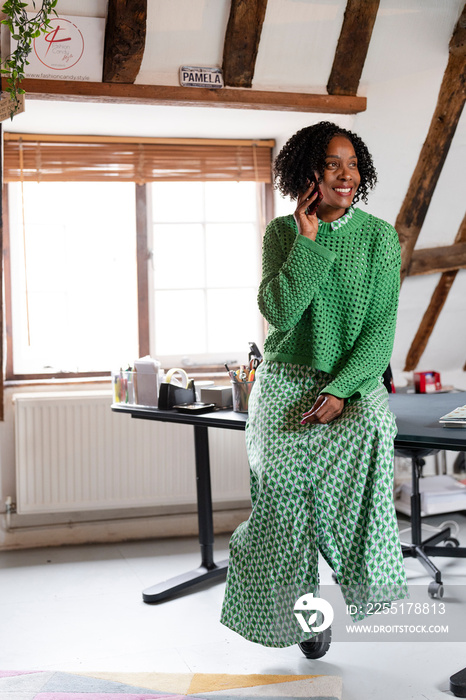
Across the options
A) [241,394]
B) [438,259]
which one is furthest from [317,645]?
[438,259]

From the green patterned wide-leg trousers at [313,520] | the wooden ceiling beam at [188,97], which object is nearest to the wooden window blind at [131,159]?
the wooden ceiling beam at [188,97]

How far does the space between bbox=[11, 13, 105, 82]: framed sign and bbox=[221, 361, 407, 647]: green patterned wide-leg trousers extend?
63.5 inches

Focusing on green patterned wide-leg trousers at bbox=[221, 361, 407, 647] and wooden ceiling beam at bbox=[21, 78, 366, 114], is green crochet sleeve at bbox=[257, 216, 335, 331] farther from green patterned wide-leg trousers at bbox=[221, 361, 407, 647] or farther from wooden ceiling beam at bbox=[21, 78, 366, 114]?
wooden ceiling beam at bbox=[21, 78, 366, 114]

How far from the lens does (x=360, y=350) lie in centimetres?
215

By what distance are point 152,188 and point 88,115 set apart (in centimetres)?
60

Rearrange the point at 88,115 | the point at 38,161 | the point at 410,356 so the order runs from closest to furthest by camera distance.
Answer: the point at 88,115 → the point at 38,161 → the point at 410,356

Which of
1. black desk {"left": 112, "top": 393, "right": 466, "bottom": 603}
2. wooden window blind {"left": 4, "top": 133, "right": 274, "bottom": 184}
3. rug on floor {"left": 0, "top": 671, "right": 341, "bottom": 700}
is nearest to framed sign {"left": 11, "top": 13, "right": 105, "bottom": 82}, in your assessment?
wooden window blind {"left": 4, "top": 133, "right": 274, "bottom": 184}

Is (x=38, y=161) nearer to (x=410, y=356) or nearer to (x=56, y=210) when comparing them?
(x=56, y=210)

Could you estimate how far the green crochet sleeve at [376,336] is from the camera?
2.11 m

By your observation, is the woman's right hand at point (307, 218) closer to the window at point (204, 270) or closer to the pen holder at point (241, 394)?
the pen holder at point (241, 394)

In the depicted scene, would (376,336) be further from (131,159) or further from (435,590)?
(131,159)

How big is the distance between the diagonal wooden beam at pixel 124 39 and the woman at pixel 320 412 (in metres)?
0.96

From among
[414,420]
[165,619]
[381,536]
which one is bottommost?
[165,619]

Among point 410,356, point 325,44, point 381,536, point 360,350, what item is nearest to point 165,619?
point 381,536
